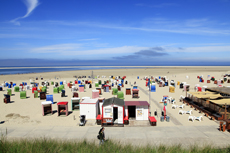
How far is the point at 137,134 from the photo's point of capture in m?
13.3

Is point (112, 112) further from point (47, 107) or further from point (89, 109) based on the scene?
point (47, 107)

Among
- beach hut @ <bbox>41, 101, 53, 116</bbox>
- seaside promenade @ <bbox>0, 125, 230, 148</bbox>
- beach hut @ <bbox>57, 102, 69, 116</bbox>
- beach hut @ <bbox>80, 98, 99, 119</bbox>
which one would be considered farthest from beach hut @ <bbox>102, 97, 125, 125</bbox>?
beach hut @ <bbox>41, 101, 53, 116</bbox>

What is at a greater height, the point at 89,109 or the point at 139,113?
the point at 89,109

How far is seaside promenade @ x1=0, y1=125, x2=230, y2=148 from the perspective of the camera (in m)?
12.0

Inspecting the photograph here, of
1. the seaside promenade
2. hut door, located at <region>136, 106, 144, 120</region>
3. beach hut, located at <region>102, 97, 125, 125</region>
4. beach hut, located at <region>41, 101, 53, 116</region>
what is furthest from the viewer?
beach hut, located at <region>41, 101, 53, 116</region>

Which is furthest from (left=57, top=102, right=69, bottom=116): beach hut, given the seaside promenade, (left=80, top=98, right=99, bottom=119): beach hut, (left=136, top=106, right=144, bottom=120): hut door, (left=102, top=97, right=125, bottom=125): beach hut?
(left=136, top=106, right=144, bottom=120): hut door

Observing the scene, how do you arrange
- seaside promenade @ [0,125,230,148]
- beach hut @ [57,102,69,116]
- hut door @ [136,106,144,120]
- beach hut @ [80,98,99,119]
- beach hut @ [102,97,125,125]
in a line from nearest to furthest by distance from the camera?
1. seaside promenade @ [0,125,230,148]
2. beach hut @ [102,97,125,125]
3. hut door @ [136,106,144,120]
4. beach hut @ [80,98,99,119]
5. beach hut @ [57,102,69,116]

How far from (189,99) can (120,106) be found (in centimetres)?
1239

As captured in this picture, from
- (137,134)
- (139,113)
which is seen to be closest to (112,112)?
(139,113)

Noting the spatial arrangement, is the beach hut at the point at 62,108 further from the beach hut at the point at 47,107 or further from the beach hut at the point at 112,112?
the beach hut at the point at 112,112

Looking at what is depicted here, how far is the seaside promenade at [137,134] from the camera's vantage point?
1196 cm

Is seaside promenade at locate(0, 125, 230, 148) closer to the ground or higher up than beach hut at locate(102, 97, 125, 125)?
closer to the ground

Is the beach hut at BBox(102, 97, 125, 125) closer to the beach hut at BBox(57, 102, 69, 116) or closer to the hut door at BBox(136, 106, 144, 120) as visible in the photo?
the hut door at BBox(136, 106, 144, 120)

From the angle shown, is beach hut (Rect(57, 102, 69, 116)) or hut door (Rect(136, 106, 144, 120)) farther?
beach hut (Rect(57, 102, 69, 116))
